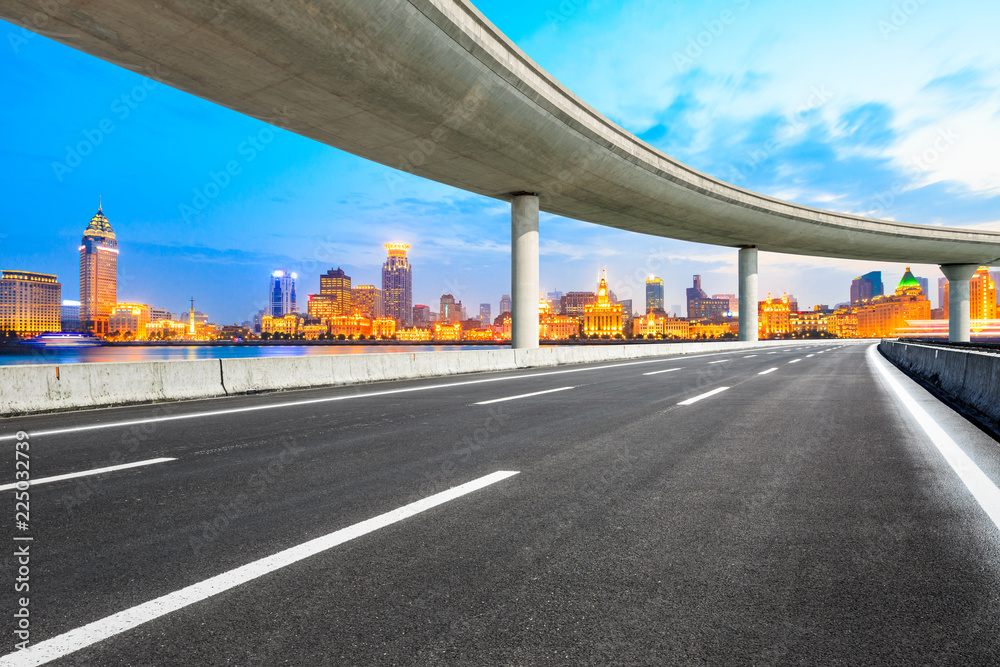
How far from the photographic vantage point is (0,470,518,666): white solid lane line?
2.15 m

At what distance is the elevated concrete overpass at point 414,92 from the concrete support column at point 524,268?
73 millimetres

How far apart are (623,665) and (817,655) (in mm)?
751

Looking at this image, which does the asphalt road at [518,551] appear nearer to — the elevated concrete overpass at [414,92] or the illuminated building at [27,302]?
the elevated concrete overpass at [414,92]

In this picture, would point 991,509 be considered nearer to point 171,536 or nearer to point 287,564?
point 287,564

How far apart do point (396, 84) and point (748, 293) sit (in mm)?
43930

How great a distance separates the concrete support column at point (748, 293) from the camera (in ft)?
171

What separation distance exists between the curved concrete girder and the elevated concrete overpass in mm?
49

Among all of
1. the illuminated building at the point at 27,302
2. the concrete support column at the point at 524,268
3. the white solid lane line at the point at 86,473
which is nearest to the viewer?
the white solid lane line at the point at 86,473

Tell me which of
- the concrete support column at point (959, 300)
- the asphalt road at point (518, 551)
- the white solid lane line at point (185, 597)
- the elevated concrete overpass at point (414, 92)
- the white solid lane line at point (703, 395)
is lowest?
the white solid lane line at point (703, 395)

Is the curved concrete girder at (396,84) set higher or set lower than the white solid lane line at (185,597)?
higher

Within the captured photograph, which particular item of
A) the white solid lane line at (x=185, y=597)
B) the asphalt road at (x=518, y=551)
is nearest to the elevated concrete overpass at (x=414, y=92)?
the asphalt road at (x=518, y=551)

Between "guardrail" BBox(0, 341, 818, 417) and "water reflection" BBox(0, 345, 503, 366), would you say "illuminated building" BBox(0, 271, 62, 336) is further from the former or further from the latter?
"guardrail" BBox(0, 341, 818, 417)

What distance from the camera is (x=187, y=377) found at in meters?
11.7

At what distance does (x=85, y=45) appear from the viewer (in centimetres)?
1488
